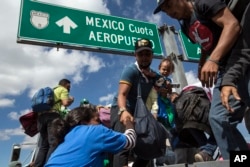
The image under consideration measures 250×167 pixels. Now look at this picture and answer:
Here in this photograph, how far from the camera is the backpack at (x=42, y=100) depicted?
393cm

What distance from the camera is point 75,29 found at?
5.45 meters

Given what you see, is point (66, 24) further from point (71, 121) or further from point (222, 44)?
point (222, 44)

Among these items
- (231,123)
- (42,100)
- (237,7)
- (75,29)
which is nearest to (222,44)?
(237,7)

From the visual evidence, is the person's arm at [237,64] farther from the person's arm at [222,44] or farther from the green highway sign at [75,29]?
the green highway sign at [75,29]

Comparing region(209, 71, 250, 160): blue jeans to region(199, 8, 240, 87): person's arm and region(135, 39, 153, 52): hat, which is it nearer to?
region(199, 8, 240, 87): person's arm

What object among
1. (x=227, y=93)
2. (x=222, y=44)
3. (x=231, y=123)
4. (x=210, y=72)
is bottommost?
(x=231, y=123)

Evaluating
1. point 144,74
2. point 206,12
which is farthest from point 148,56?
point 206,12

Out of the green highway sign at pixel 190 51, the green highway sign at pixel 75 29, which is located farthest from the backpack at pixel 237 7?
the green highway sign at pixel 190 51

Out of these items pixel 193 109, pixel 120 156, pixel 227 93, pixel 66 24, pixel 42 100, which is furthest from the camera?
pixel 66 24

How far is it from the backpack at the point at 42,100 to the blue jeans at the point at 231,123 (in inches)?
101

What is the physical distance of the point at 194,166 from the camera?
1908 mm

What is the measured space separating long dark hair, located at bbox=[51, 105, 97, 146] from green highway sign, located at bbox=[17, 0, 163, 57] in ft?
9.52

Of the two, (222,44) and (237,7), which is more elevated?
(237,7)

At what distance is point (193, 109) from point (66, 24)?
3392 millimetres
